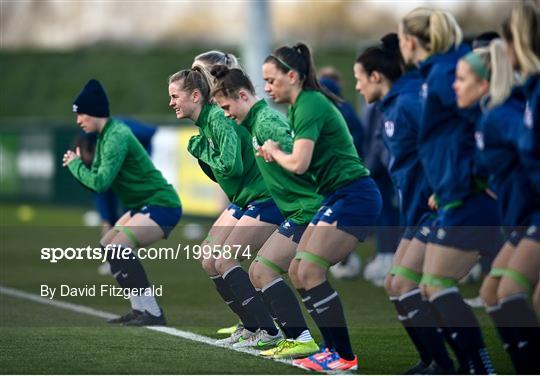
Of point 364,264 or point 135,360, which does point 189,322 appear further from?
point 364,264

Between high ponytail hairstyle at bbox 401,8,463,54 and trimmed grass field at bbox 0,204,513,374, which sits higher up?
high ponytail hairstyle at bbox 401,8,463,54

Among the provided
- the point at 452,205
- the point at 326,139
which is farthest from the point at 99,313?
the point at 452,205

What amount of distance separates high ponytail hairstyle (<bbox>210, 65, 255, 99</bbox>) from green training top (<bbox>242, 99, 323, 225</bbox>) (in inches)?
9.3

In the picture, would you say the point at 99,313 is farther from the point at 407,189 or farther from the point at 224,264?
the point at 407,189

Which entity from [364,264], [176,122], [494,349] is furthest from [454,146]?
[176,122]

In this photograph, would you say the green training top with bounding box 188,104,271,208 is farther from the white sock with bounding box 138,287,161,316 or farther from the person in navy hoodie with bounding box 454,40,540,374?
the person in navy hoodie with bounding box 454,40,540,374

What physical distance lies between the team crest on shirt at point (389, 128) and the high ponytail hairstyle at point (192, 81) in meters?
2.04

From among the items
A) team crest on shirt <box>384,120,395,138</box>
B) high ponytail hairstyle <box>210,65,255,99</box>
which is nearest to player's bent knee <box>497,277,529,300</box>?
team crest on shirt <box>384,120,395,138</box>

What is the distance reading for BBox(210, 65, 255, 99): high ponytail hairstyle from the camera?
873 cm

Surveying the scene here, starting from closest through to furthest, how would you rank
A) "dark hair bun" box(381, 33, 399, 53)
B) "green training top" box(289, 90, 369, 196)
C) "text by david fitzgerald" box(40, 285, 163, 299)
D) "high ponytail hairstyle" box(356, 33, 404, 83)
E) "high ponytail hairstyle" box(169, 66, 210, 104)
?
"green training top" box(289, 90, 369, 196)
"high ponytail hairstyle" box(356, 33, 404, 83)
"dark hair bun" box(381, 33, 399, 53)
"high ponytail hairstyle" box(169, 66, 210, 104)
"text by david fitzgerald" box(40, 285, 163, 299)

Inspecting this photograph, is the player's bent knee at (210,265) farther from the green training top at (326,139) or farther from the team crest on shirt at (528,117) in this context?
the team crest on shirt at (528,117)

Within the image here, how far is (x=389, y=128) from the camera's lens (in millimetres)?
7812

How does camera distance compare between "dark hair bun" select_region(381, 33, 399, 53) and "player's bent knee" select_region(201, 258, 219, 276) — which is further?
"player's bent knee" select_region(201, 258, 219, 276)

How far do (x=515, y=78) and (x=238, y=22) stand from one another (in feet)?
148
